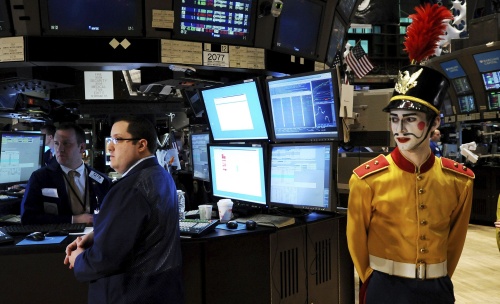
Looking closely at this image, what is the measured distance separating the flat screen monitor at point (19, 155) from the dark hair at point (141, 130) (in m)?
2.68

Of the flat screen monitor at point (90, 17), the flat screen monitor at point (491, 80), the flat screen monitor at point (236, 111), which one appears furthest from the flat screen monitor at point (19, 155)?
the flat screen monitor at point (491, 80)

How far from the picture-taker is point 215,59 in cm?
389

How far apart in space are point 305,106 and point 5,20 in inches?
84.4

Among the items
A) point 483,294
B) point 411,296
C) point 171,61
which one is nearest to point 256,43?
point 171,61

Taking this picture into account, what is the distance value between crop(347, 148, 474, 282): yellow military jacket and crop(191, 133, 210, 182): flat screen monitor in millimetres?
2581

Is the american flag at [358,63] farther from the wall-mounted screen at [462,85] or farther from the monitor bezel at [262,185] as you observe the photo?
the wall-mounted screen at [462,85]

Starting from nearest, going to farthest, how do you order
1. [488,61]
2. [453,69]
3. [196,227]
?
[196,227] < [488,61] < [453,69]

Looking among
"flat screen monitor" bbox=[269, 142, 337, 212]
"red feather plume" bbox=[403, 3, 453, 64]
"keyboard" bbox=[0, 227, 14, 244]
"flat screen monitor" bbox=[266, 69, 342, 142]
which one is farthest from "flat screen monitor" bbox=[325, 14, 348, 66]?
"keyboard" bbox=[0, 227, 14, 244]

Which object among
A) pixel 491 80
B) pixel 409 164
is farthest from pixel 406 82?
pixel 491 80

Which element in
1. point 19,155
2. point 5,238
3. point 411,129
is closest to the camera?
point 411,129

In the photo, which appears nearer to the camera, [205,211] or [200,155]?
[205,211]

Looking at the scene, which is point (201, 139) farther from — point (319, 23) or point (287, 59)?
point (319, 23)

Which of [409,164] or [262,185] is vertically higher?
[409,164]

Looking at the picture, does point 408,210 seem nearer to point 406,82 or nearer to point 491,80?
point 406,82
